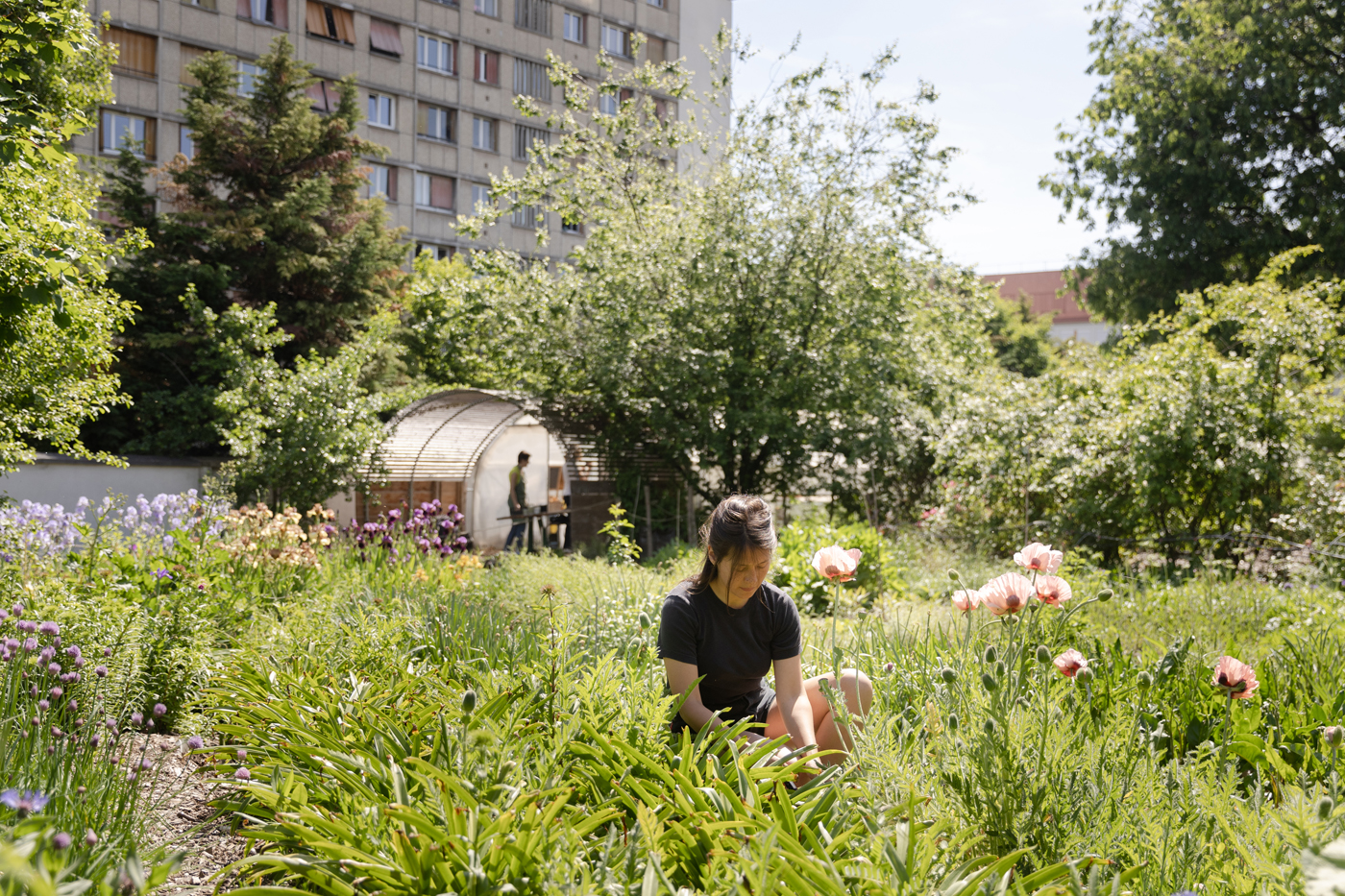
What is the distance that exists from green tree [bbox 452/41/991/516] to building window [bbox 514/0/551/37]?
1993 centimetres

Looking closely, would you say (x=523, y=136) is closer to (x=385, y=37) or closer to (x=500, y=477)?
(x=385, y=37)

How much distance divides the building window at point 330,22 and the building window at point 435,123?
9.19ft

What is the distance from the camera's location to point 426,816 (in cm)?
190

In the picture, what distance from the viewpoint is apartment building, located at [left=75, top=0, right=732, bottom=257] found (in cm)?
2211

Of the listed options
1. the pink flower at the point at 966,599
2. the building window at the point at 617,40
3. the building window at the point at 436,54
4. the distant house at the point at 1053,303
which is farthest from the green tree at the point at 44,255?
the distant house at the point at 1053,303

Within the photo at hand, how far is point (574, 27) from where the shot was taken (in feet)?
101

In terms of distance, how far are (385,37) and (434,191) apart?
4.57 meters

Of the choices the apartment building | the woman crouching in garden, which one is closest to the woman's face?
the woman crouching in garden

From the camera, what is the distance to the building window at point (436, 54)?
89.2ft

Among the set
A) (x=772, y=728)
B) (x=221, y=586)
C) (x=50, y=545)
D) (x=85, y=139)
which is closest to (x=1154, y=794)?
(x=772, y=728)

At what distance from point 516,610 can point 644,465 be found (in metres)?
7.21

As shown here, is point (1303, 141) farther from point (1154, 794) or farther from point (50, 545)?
point (50, 545)

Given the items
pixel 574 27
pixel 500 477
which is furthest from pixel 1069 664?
pixel 574 27

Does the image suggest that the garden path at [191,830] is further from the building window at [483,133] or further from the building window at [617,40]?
the building window at [617,40]
